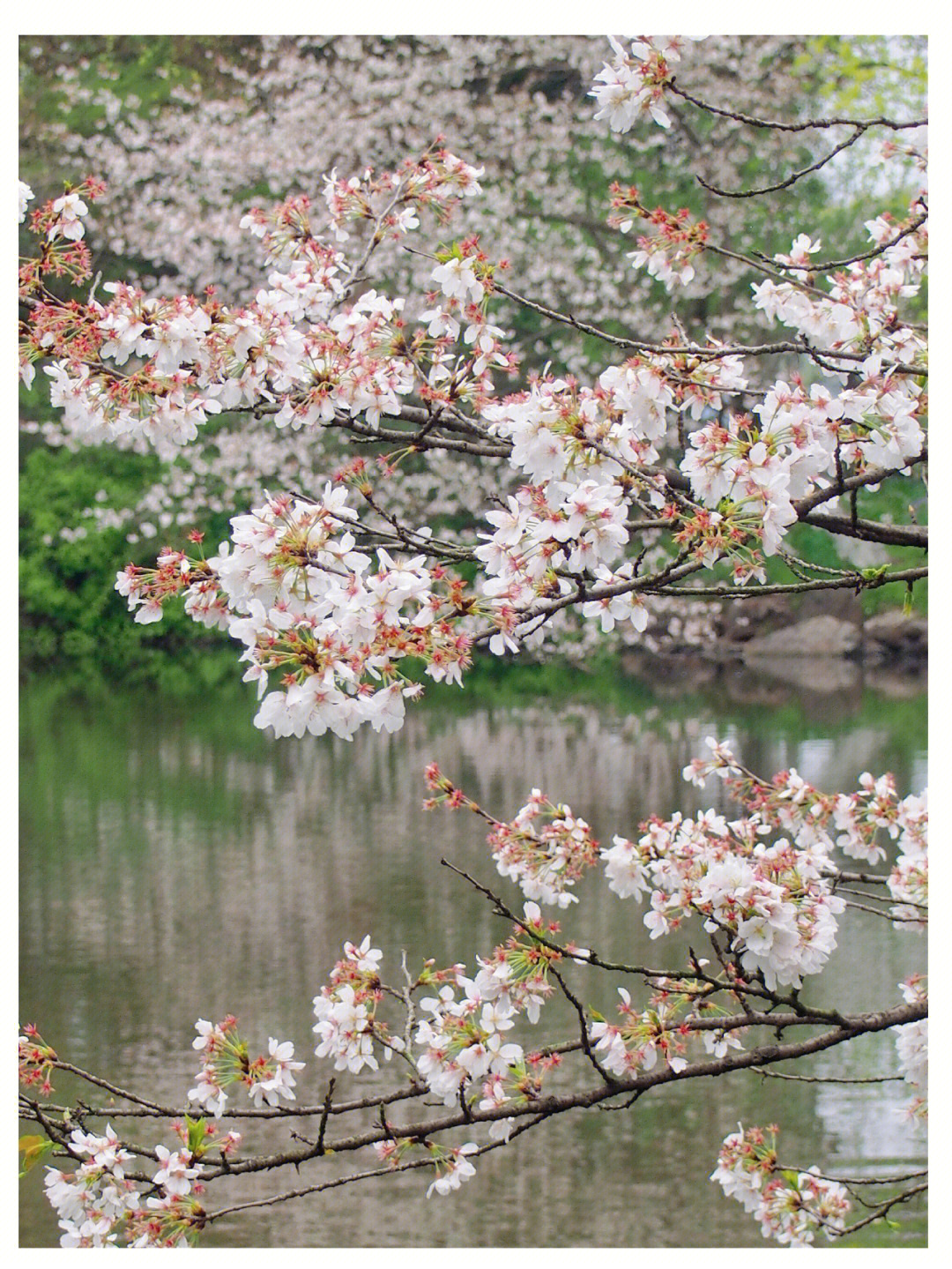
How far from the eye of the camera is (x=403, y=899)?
3936 millimetres

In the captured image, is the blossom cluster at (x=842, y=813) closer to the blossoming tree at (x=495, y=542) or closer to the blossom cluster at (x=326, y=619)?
the blossoming tree at (x=495, y=542)

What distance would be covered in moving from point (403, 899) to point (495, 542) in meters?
2.89

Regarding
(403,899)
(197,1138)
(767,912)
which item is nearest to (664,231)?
(767,912)

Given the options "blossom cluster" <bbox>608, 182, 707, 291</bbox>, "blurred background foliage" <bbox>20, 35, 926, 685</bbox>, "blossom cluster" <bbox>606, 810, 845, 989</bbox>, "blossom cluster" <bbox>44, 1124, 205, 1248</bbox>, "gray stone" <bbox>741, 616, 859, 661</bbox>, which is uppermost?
"blurred background foliage" <bbox>20, 35, 926, 685</bbox>

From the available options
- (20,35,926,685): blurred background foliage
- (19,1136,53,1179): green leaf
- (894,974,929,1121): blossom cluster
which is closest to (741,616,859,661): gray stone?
(20,35,926,685): blurred background foliage

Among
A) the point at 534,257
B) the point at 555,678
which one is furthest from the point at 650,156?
the point at 555,678

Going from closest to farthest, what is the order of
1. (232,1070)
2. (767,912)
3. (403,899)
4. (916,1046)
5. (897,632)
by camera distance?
1. (767,912)
2. (232,1070)
3. (916,1046)
4. (403,899)
5. (897,632)

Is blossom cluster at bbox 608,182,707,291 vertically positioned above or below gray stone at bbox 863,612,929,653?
above

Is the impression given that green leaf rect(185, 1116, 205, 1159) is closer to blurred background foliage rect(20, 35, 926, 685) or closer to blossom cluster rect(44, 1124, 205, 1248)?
blossom cluster rect(44, 1124, 205, 1248)

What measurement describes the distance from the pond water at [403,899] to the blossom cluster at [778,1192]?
64cm

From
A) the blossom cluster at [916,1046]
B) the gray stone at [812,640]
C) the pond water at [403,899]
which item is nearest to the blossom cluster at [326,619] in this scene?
the blossom cluster at [916,1046]

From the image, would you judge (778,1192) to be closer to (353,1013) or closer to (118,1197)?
(353,1013)

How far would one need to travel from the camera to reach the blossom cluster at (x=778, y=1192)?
1.75m

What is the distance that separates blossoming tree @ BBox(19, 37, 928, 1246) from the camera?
1.11 metres
